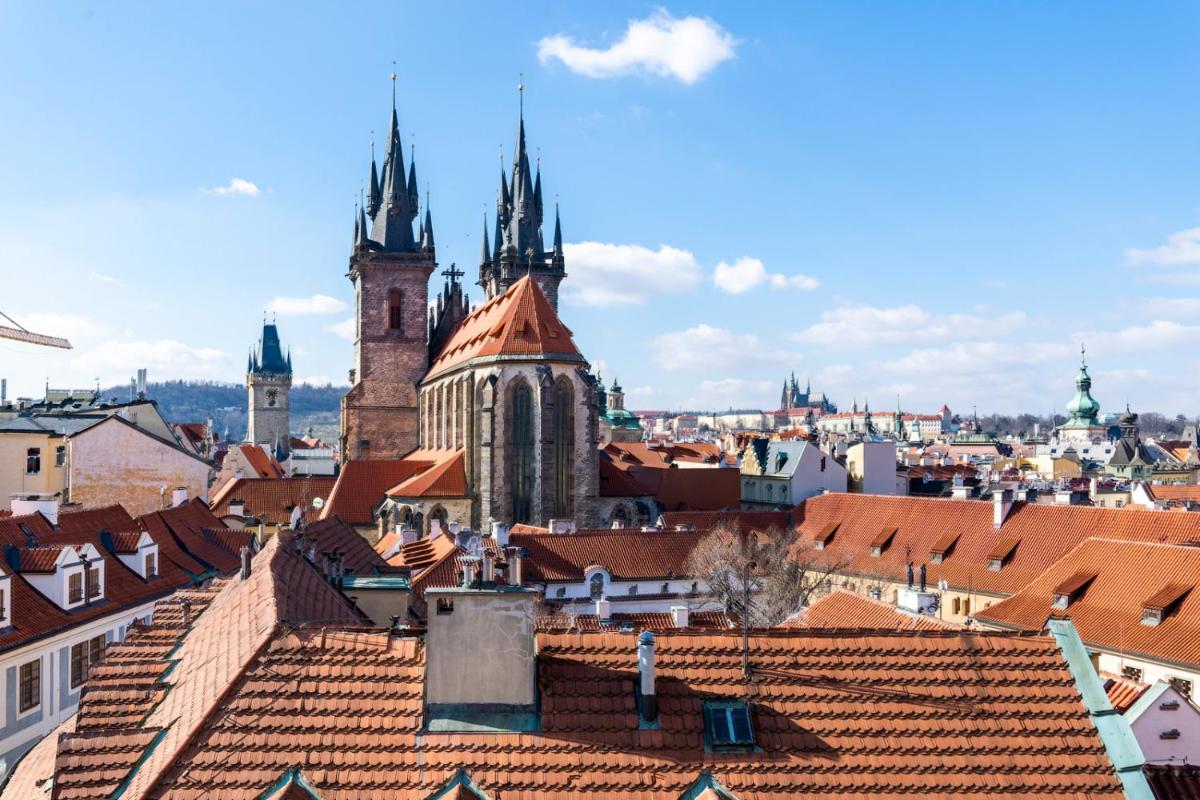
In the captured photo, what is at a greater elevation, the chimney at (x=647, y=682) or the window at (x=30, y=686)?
the chimney at (x=647, y=682)

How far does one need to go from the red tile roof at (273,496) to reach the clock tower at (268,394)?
72.9 m

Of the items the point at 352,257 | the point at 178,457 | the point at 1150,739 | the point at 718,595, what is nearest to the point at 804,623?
the point at 1150,739

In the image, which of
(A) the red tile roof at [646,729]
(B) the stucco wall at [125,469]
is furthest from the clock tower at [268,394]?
(A) the red tile roof at [646,729]

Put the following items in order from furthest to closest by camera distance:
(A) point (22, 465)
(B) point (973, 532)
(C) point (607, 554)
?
(B) point (973, 532) → (C) point (607, 554) → (A) point (22, 465)

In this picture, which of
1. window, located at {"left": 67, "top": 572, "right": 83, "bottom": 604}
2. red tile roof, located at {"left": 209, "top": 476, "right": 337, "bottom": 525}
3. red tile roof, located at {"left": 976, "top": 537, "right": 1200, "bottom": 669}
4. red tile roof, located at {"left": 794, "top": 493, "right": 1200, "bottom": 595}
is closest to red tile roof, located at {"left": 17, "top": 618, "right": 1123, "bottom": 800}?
window, located at {"left": 67, "top": 572, "right": 83, "bottom": 604}

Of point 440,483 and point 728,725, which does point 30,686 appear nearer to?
point 728,725

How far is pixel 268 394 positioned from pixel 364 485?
8015 cm

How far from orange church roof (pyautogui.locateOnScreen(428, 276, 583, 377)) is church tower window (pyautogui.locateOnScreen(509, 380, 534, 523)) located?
82.1 inches

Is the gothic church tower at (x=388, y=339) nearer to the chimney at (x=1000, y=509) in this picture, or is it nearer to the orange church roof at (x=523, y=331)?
the orange church roof at (x=523, y=331)

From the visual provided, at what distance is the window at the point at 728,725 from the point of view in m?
9.95

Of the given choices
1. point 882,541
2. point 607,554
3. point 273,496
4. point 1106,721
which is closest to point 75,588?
point 607,554

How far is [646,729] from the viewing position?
32.9 feet

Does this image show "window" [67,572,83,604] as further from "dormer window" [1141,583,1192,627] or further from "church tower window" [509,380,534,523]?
"church tower window" [509,380,534,523]

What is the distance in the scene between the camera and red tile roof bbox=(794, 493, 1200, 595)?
1396 inches
